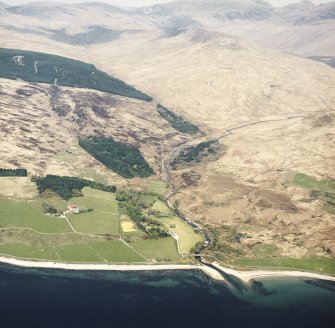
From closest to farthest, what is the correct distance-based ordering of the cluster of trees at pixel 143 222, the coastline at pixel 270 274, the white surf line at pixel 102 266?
the white surf line at pixel 102 266 → the coastline at pixel 270 274 → the cluster of trees at pixel 143 222

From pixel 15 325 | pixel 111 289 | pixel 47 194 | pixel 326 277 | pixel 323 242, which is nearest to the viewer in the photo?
pixel 15 325

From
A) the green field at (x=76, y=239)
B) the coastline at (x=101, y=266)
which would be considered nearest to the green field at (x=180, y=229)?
the green field at (x=76, y=239)

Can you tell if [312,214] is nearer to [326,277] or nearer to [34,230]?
[326,277]

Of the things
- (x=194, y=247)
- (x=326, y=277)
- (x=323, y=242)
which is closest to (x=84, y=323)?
(x=194, y=247)

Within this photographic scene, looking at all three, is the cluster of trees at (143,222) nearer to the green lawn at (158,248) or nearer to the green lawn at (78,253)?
the green lawn at (158,248)

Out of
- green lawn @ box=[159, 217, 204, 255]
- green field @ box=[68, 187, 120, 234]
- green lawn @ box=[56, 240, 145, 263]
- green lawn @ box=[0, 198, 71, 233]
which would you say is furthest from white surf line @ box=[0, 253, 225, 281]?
green field @ box=[68, 187, 120, 234]

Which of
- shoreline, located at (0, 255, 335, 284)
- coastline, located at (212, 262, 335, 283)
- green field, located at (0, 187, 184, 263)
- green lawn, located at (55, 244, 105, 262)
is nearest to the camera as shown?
shoreline, located at (0, 255, 335, 284)

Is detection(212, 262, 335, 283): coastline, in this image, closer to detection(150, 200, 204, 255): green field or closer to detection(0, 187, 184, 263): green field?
detection(150, 200, 204, 255): green field
